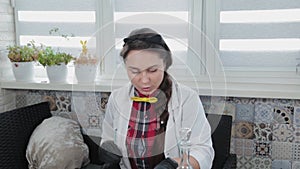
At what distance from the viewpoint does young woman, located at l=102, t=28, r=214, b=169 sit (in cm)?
92

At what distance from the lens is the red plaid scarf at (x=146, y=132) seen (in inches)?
40.4

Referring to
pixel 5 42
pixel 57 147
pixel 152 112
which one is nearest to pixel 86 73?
pixel 152 112

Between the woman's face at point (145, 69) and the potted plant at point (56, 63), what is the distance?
118cm

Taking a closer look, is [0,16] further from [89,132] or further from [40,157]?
[89,132]

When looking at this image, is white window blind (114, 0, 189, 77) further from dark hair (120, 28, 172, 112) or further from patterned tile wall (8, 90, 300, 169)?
patterned tile wall (8, 90, 300, 169)

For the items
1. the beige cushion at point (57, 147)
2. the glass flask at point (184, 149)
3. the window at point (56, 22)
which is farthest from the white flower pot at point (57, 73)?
the glass flask at point (184, 149)

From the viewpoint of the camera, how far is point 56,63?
2.03 meters

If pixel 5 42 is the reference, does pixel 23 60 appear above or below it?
below

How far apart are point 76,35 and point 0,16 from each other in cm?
51

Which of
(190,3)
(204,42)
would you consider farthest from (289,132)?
(204,42)

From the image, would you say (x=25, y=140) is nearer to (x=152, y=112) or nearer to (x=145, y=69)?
(x=152, y=112)

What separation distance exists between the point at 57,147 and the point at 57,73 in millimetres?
501

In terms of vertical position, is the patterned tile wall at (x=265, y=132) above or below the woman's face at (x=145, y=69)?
below

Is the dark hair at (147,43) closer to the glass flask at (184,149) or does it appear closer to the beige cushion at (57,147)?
the glass flask at (184,149)
